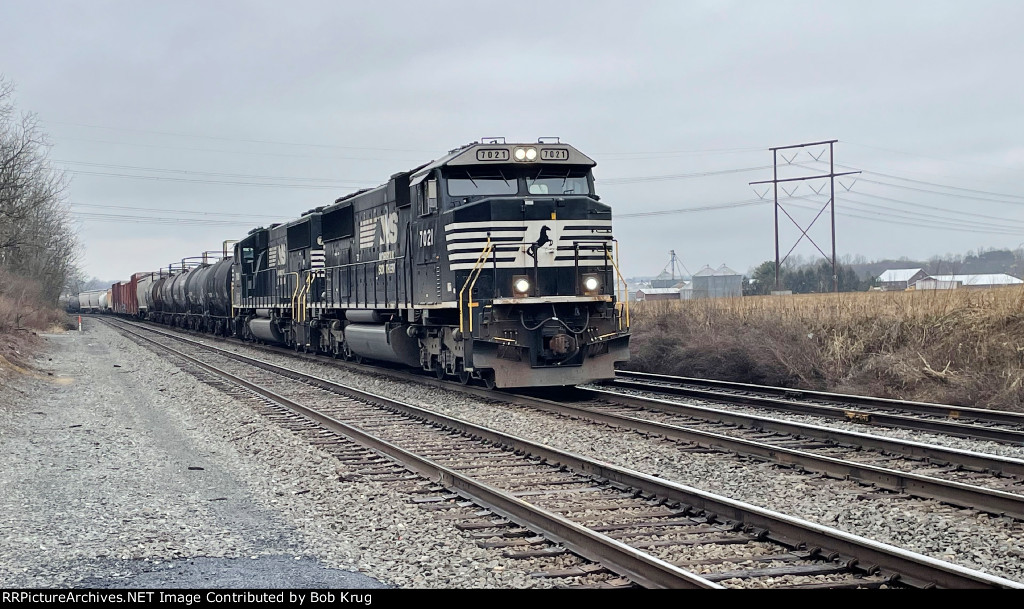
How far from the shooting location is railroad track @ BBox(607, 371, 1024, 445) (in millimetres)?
10148

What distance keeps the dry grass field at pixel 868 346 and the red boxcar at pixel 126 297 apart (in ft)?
170

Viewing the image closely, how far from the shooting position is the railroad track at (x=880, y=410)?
1015 cm

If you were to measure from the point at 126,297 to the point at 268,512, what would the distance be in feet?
220

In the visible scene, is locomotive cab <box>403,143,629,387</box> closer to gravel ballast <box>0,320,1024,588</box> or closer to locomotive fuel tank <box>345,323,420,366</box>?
gravel ballast <box>0,320,1024,588</box>

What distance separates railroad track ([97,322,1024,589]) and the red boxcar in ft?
193

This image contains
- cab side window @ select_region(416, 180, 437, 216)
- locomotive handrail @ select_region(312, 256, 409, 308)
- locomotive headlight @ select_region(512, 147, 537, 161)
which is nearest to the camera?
locomotive headlight @ select_region(512, 147, 537, 161)

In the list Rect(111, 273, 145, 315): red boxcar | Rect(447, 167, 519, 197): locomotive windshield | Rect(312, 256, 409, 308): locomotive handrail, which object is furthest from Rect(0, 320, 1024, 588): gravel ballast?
Rect(111, 273, 145, 315): red boxcar

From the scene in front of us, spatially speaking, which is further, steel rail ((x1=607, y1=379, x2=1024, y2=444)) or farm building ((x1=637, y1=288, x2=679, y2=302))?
farm building ((x1=637, y1=288, x2=679, y2=302))

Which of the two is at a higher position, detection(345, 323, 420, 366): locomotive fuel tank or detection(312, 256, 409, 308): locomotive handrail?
detection(312, 256, 409, 308): locomotive handrail

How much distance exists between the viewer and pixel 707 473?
26.7 feet

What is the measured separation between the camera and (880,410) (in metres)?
12.3

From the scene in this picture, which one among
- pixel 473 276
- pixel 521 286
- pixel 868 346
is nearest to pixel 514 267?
pixel 521 286

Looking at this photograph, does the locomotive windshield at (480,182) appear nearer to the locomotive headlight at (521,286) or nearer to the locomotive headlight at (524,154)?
the locomotive headlight at (524,154)

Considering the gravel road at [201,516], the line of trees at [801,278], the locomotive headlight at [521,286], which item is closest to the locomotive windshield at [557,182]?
the locomotive headlight at [521,286]
